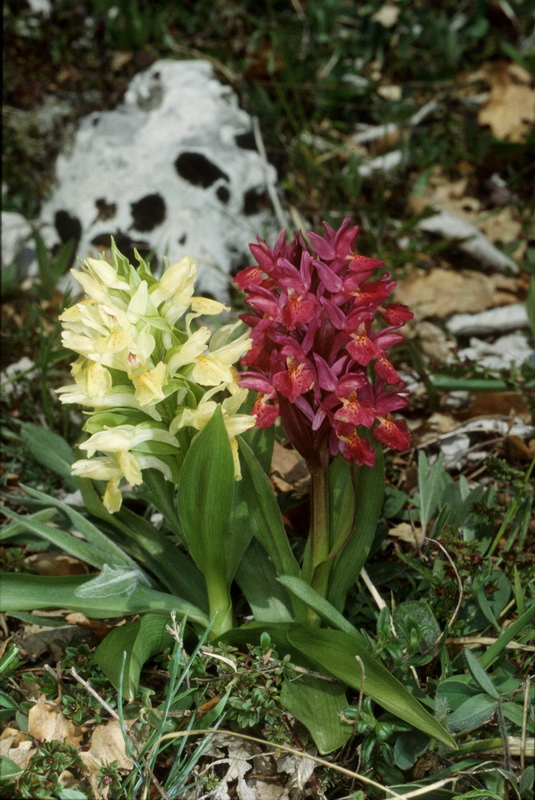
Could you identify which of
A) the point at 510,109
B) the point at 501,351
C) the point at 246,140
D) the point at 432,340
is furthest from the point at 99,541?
the point at 510,109

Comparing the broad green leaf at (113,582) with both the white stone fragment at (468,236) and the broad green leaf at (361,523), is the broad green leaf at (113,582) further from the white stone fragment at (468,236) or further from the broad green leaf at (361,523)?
the white stone fragment at (468,236)

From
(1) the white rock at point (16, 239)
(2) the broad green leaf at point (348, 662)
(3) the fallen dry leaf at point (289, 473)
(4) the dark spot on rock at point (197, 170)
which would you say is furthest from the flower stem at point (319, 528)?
(1) the white rock at point (16, 239)


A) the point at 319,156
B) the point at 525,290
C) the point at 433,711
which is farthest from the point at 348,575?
the point at 319,156

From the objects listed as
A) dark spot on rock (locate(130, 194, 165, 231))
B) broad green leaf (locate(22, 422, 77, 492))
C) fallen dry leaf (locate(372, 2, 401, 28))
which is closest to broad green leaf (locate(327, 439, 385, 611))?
broad green leaf (locate(22, 422, 77, 492))

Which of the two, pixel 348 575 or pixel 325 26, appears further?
pixel 325 26

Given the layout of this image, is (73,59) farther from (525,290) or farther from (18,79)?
(525,290)

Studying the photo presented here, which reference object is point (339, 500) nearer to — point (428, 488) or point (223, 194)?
point (428, 488)
